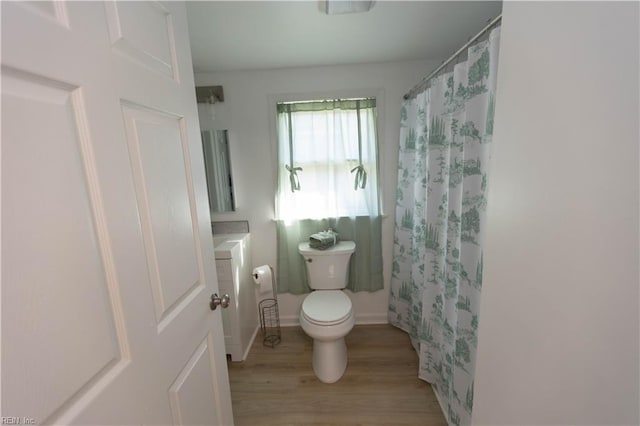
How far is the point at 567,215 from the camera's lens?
21.4 inches

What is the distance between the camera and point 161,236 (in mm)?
721

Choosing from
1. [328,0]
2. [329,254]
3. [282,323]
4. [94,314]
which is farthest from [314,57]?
[282,323]

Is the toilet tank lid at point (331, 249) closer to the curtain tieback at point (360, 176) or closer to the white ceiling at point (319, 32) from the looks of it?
the curtain tieback at point (360, 176)

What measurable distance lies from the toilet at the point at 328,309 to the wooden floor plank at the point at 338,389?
0.11 metres

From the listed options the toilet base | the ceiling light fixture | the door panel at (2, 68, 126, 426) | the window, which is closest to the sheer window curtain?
the window

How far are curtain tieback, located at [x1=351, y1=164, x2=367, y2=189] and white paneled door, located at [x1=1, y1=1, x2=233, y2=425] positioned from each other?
1449 millimetres

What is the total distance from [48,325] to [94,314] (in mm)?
88

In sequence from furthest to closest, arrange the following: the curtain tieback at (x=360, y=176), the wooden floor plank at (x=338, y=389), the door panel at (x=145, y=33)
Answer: the curtain tieback at (x=360, y=176), the wooden floor plank at (x=338, y=389), the door panel at (x=145, y=33)

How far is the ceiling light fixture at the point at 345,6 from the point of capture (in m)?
1.23

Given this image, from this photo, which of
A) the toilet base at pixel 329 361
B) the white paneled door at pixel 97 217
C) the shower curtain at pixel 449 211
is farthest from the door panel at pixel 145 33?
the toilet base at pixel 329 361

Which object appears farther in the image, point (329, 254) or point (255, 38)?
point (329, 254)

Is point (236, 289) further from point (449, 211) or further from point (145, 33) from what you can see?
point (145, 33)

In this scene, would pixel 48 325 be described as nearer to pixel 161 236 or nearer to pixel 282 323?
pixel 161 236

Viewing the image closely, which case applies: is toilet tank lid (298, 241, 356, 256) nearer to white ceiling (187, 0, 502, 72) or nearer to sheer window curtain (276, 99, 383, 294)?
sheer window curtain (276, 99, 383, 294)
